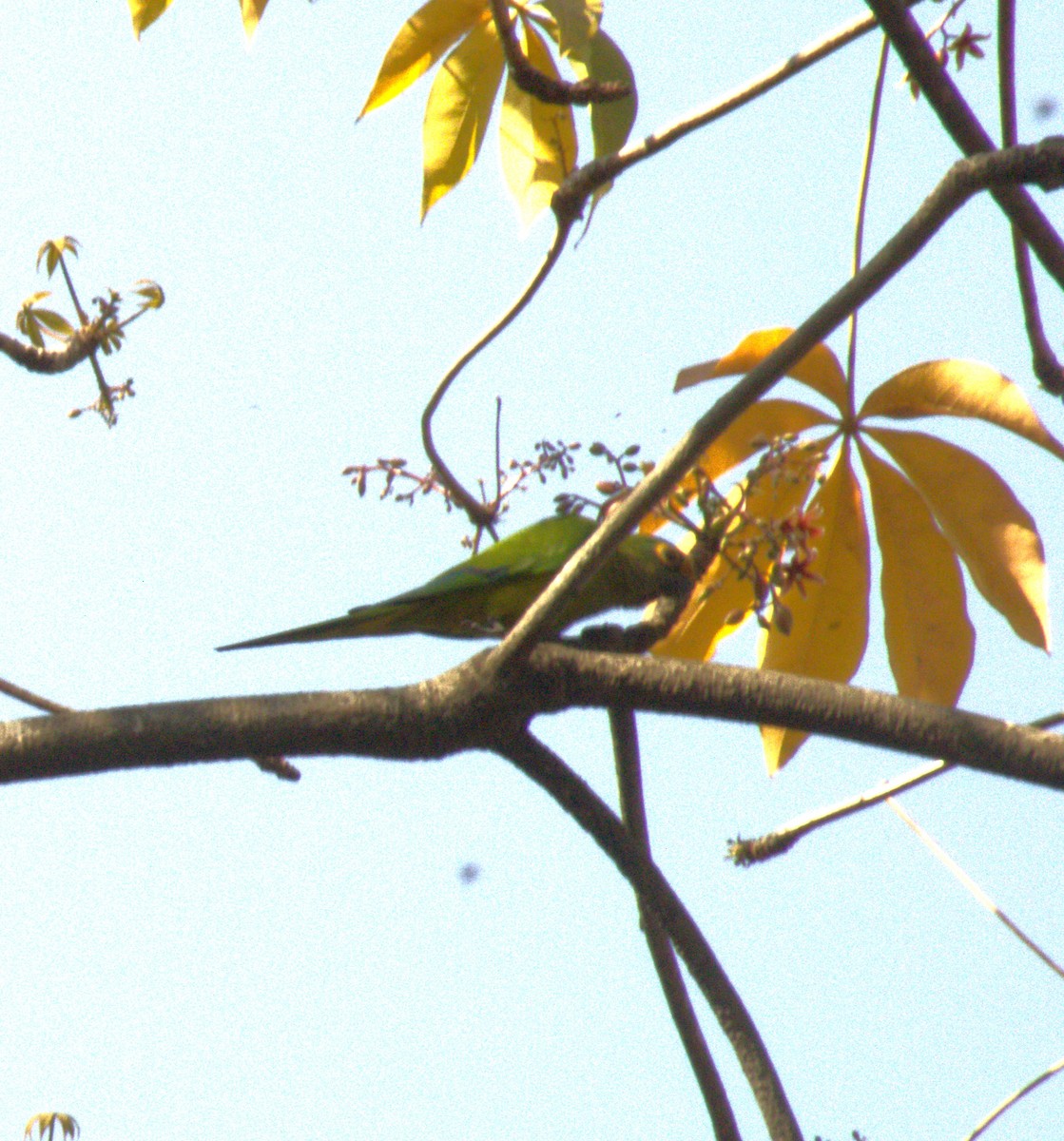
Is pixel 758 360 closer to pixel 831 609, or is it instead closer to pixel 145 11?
pixel 831 609

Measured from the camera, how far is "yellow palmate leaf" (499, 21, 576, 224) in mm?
2586

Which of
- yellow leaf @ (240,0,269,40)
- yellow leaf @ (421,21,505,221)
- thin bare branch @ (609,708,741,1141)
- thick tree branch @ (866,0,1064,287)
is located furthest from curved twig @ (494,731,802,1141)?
yellow leaf @ (240,0,269,40)

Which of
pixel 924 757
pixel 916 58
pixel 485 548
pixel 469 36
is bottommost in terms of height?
pixel 924 757

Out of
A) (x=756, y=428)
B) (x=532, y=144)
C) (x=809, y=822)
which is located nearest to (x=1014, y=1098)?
(x=809, y=822)

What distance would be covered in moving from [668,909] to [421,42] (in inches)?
66.9

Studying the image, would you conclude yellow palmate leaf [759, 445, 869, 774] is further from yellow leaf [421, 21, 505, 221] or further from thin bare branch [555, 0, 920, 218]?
yellow leaf [421, 21, 505, 221]

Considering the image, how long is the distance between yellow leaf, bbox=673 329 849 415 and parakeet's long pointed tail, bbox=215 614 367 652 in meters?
0.79

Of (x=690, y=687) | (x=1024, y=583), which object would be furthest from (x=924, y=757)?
(x=1024, y=583)

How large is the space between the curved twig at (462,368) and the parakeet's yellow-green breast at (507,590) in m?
0.25

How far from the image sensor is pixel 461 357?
212 centimetres

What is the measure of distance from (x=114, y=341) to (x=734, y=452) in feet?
4.35

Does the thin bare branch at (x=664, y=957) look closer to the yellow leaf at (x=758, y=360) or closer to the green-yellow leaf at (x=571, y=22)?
the yellow leaf at (x=758, y=360)

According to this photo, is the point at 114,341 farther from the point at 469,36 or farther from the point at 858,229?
the point at 858,229

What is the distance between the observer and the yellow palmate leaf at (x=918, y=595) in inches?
90.7
